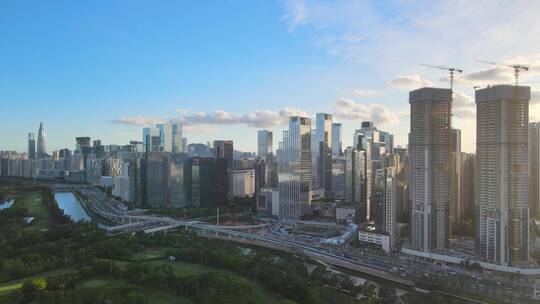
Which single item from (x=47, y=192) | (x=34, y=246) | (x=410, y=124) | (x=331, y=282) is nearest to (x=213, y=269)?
(x=331, y=282)

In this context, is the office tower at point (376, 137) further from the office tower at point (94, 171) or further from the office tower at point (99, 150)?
the office tower at point (99, 150)

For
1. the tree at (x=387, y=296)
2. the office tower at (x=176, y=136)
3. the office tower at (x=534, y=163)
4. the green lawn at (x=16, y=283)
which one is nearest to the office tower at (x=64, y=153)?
the office tower at (x=176, y=136)

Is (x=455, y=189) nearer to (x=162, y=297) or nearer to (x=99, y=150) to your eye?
(x=162, y=297)

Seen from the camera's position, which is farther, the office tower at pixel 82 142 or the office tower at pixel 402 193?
the office tower at pixel 82 142

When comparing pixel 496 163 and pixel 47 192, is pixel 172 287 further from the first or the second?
pixel 47 192

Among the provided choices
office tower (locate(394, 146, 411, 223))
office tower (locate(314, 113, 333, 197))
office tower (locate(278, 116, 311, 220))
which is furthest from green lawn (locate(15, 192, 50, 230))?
office tower (locate(314, 113, 333, 197))

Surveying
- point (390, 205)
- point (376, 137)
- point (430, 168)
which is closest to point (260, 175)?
point (376, 137)
